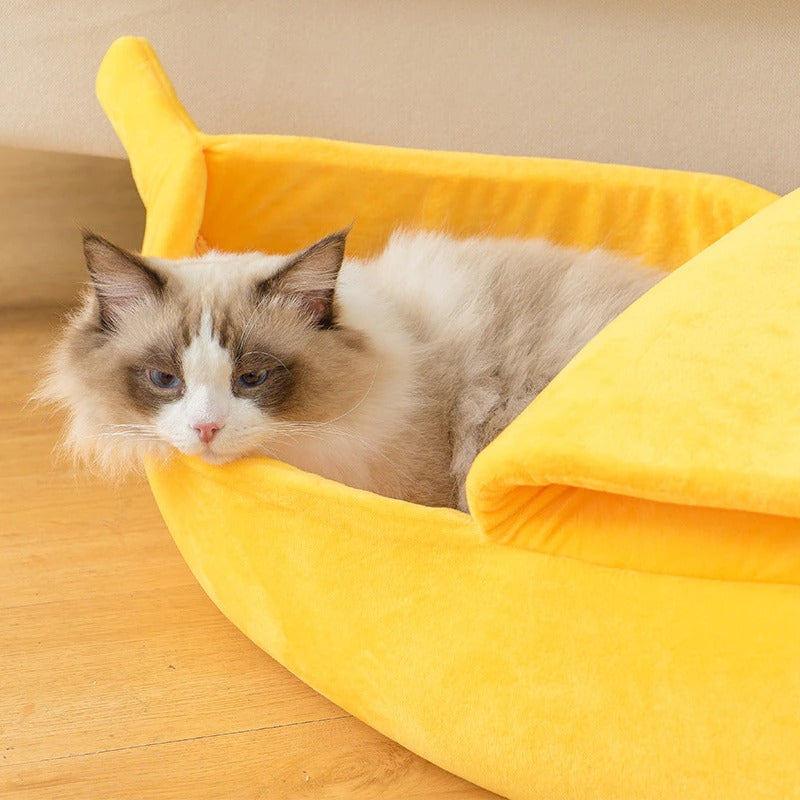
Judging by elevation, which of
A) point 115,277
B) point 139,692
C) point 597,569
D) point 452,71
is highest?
point 452,71

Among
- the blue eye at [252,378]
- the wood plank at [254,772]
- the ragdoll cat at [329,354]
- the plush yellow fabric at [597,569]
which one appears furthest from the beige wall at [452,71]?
the wood plank at [254,772]

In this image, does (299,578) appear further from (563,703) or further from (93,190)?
(93,190)

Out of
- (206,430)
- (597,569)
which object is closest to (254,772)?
(206,430)

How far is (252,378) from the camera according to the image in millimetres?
1311

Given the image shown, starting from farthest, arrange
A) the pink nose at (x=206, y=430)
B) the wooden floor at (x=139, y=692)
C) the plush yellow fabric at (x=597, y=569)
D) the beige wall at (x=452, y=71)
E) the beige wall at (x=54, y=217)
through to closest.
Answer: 1. the beige wall at (x=54, y=217)
2. the beige wall at (x=452, y=71)
3. the wooden floor at (x=139, y=692)
4. the pink nose at (x=206, y=430)
5. the plush yellow fabric at (x=597, y=569)

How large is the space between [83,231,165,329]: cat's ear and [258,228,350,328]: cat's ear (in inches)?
5.9

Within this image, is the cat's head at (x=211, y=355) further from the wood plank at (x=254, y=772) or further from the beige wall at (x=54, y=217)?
the beige wall at (x=54, y=217)

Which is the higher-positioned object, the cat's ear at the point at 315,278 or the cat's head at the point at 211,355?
the cat's ear at the point at 315,278

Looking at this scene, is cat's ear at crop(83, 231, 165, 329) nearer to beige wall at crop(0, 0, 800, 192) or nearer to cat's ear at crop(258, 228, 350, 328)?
cat's ear at crop(258, 228, 350, 328)

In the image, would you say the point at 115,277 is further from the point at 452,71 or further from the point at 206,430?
the point at 452,71

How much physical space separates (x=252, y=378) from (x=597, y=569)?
1.69 feet

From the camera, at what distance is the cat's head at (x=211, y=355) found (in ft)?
4.17

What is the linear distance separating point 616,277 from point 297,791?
95cm

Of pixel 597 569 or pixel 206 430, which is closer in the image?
pixel 597 569
